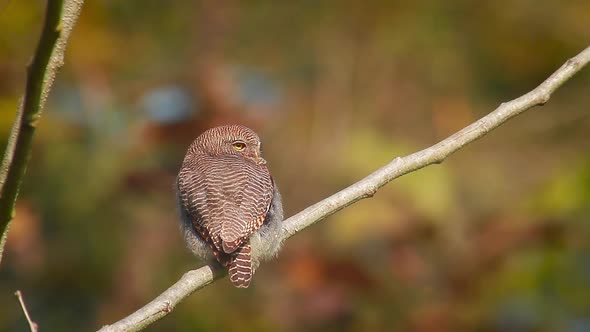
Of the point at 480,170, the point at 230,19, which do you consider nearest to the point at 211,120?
the point at 230,19

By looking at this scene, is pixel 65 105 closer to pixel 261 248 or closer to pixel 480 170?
pixel 480 170

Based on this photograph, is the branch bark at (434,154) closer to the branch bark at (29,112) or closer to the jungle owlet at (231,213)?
the jungle owlet at (231,213)

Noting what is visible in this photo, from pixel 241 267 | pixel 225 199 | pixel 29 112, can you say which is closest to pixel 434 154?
pixel 241 267

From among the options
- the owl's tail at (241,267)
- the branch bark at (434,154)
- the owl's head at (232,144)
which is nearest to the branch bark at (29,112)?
the branch bark at (434,154)

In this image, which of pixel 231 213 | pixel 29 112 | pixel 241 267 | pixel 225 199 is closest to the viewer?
pixel 29 112

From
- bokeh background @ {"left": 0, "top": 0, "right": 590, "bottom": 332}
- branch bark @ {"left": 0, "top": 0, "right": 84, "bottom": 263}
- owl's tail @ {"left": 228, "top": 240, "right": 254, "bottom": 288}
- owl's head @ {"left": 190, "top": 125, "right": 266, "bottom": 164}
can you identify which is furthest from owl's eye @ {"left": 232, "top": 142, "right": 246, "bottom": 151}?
branch bark @ {"left": 0, "top": 0, "right": 84, "bottom": 263}

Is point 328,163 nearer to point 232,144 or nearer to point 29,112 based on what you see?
point 232,144

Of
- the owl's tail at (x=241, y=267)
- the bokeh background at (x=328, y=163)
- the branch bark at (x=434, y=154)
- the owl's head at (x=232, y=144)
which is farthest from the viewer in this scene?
the bokeh background at (x=328, y=163)
